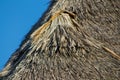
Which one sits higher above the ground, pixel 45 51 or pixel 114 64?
pixel 45 51

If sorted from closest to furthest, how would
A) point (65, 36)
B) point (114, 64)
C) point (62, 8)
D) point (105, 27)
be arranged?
point (114, 64) → point (65, 36) → point (105, 27) → point (62, 8)

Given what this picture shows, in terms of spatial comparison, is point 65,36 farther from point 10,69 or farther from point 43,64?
point 10,69

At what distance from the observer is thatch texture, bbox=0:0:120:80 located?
421 centimetres

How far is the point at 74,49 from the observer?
4371mm

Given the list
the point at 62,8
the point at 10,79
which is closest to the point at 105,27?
the point at 62,8

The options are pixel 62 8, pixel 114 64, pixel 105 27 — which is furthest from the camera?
pixel 62 8

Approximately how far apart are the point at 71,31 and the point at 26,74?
2.56 ft

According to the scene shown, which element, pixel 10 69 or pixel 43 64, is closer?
pixel 43 64

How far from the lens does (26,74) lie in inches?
169

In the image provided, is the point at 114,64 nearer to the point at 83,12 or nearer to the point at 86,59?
the point at 86,59

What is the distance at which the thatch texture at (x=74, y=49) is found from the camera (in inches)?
166

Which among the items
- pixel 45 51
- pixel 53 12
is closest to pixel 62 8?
pixel 53 12

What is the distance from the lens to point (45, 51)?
175 inches

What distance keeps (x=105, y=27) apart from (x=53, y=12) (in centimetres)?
81
